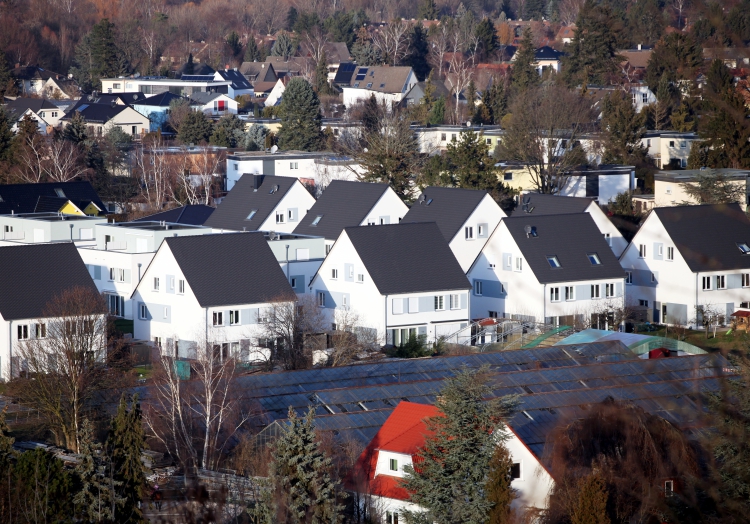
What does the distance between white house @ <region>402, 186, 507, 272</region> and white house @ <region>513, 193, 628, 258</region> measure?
4.68 feet

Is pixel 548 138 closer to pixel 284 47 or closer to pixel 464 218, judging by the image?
pixel 464 218

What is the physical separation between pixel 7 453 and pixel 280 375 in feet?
21.0

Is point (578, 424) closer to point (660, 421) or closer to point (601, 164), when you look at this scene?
point (660, 421)

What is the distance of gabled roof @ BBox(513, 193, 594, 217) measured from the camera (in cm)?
3353

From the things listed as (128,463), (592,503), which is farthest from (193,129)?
(592,503)

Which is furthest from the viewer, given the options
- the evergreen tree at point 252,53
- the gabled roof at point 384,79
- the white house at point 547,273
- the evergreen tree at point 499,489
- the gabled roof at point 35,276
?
the evergreen tree at point 252,53

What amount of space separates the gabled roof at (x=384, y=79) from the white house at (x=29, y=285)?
46884mm

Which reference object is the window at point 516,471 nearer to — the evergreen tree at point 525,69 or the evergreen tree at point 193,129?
the evergreen tree at point 193,129

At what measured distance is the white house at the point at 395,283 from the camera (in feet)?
91.6

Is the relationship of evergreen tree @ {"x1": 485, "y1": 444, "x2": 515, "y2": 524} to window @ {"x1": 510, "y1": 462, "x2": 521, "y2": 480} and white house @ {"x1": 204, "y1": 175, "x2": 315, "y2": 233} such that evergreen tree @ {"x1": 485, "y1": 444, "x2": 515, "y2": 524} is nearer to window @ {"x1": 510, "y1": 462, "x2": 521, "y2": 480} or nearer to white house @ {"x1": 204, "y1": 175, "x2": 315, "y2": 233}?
window @ {"x1": 510, "y1": 462, "x2": 521, "y2": 480}

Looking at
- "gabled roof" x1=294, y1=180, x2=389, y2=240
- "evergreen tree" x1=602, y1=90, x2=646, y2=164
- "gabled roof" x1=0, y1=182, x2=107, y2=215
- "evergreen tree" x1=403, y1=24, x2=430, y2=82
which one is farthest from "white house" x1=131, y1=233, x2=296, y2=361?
"evergreen tree" x1=403, y1=24, x2=430, y2=82

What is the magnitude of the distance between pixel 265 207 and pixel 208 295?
10.3 m

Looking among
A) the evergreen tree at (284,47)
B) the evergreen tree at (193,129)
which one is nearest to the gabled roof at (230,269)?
the evergreen tree at (193,129)

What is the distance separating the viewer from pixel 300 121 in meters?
53.1
